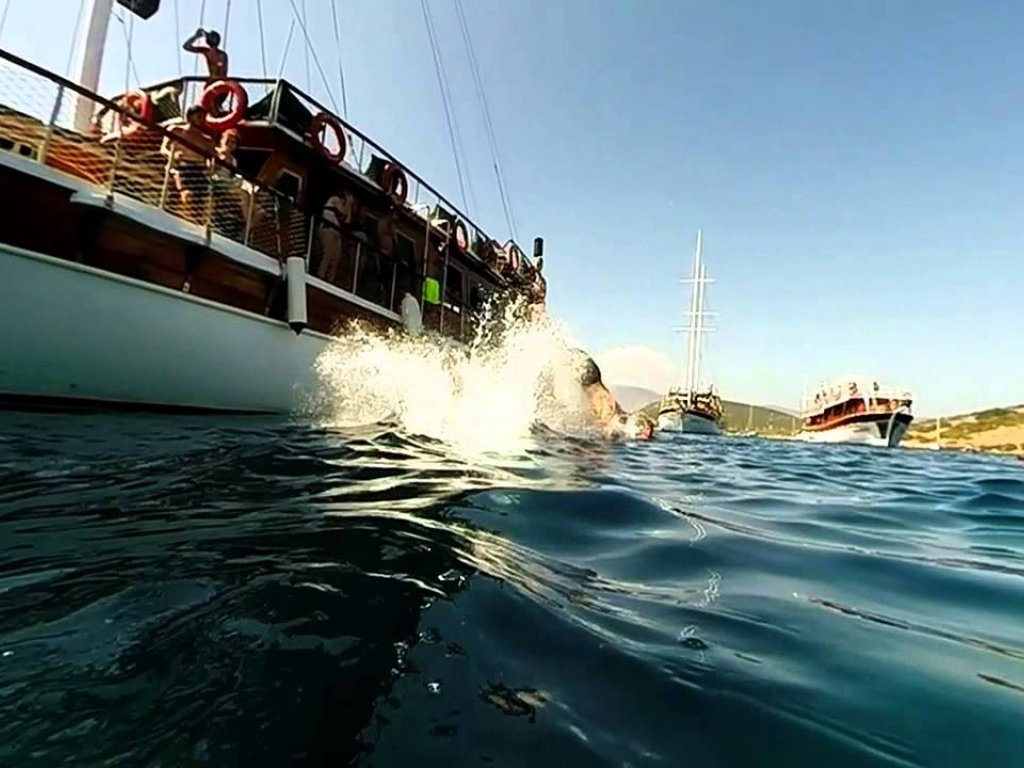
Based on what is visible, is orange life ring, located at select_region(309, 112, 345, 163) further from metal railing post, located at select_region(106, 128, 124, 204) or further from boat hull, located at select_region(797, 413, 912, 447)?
boat hull, located at select_region(797, 413, 912, 447)

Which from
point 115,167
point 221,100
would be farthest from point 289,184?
point 115,167

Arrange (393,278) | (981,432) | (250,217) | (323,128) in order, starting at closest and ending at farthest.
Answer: (250,217)
(323,128)
(393,278)
(981,432)

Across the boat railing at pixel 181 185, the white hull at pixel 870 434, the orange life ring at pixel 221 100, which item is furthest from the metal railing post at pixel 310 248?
the white hull at pixel 870 434

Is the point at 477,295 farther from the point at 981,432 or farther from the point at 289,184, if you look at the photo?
the point at 981,432

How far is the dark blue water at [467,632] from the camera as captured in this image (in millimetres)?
1035

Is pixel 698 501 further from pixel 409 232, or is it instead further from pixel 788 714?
pixel 409 232

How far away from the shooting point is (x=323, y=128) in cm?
970

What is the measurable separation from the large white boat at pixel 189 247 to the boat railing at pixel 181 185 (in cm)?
2

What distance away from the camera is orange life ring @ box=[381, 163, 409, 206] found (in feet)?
35.8

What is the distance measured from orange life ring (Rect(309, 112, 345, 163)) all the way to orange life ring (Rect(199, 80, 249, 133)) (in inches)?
39.9

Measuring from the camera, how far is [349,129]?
10.0 meters

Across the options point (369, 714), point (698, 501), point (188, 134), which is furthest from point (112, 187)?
point (369, 714)

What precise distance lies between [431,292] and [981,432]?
184 ft

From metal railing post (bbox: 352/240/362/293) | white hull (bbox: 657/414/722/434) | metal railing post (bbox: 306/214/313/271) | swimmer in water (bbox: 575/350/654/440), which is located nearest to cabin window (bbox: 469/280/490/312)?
swimmer in water (bbox: 575/350/654/440)
